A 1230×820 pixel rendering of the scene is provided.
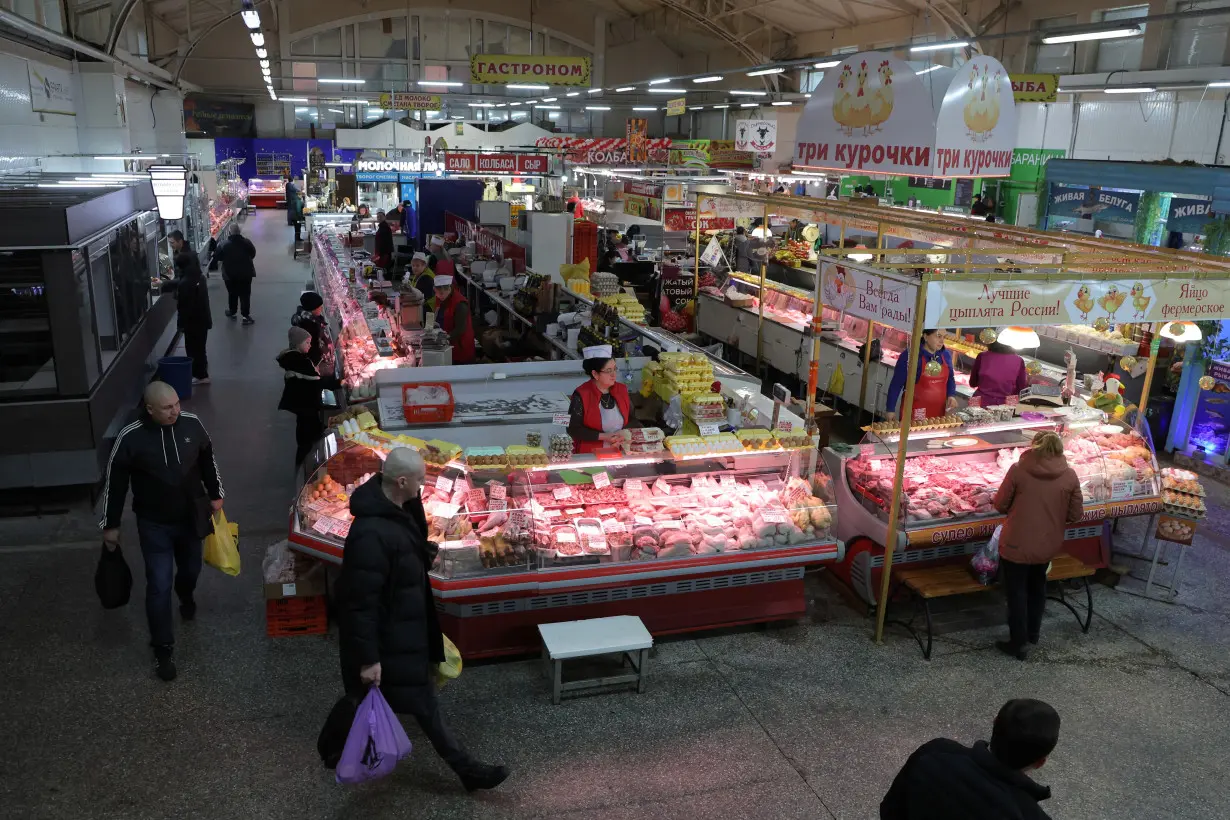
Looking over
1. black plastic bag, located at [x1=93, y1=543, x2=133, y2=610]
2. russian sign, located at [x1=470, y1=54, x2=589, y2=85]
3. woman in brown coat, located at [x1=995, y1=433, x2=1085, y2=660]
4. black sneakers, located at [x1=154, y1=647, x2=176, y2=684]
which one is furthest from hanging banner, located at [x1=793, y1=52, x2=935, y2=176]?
russian sign, located at [x1=470, y1=54, x2=589, y2=85]

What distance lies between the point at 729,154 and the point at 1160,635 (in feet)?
71.7

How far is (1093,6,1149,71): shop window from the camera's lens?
55.9ft

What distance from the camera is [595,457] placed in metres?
6.12

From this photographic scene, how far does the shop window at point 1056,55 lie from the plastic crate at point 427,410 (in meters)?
16.8

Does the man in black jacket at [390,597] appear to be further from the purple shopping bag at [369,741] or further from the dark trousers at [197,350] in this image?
the dark trousers at [197,350]

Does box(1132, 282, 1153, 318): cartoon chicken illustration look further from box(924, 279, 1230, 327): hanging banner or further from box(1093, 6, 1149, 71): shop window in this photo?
box(1093, 6, 1149, 71): shop window

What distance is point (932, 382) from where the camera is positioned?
816cm

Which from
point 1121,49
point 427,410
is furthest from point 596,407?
point 1121,49

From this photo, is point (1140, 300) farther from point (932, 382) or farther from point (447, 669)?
point (447, 669)

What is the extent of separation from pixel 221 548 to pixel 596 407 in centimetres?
272

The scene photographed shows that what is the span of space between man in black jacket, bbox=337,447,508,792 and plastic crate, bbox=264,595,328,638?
6.43 feet

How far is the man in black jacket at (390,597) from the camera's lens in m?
3.81

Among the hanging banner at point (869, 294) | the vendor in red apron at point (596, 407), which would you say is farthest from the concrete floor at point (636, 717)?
the hanging banner at point (869, 294)

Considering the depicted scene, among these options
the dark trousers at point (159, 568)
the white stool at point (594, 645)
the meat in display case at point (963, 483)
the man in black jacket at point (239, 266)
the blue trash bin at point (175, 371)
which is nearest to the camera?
the white stool at point (594, 645)
